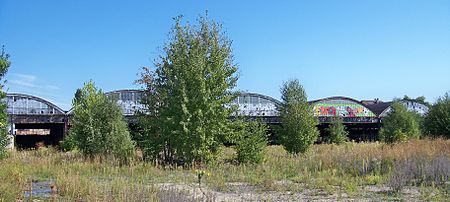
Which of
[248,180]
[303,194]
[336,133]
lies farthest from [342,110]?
[303,194]

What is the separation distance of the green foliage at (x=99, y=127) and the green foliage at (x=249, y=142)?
4.79m

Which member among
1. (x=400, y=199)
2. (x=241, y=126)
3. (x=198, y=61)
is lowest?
(x=400, y=199)

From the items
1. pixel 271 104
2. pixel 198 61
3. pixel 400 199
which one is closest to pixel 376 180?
pixel 400 199

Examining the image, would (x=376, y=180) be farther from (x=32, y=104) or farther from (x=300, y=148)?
(x=32, y=104)

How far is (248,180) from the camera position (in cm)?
1329

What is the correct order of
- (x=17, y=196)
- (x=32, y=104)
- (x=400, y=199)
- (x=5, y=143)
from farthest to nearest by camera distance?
(x=32, y=104) → (x=5, y=143) → (x=400, y=199) → (x=17, y=196)

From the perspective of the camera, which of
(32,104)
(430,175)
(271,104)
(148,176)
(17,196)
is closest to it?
(17,196)

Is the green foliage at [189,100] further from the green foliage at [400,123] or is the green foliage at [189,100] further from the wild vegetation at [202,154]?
the green foliage at [400,123]

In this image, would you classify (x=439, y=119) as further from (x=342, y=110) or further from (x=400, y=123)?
(x=342, y=110)

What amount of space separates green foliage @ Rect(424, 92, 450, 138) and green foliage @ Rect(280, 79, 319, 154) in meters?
10.6

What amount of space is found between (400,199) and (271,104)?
3630 cm

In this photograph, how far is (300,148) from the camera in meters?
26.1

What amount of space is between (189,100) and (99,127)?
5.01 metres

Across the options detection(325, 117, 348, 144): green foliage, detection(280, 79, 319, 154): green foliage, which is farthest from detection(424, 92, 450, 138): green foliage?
detection(280, 79, 319, 154): green foliage
